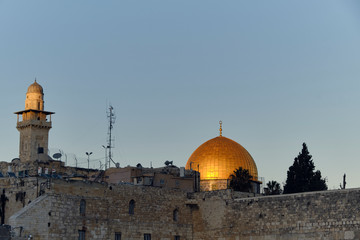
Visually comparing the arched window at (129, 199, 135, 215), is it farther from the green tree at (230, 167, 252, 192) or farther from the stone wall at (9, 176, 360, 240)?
the green tree at (230, 167, 252, 192)

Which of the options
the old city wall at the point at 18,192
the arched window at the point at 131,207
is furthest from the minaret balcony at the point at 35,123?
the arched window at the point at 131,207

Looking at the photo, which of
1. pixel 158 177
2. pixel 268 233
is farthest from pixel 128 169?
pixel 268 233

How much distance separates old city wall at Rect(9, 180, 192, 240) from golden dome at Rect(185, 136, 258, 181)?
10.6 meters

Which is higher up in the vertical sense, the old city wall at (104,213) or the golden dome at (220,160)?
the golden dome at (220,160)

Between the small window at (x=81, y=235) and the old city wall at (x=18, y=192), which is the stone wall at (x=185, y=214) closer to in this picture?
the small window at (x=81, y=235)

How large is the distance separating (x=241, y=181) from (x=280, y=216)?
1241 centimetres

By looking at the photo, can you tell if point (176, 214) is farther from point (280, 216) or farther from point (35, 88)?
point (35, 88)

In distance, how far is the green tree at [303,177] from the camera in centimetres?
4869

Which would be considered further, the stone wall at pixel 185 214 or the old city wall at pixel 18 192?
the old city wall at pixel 18 192

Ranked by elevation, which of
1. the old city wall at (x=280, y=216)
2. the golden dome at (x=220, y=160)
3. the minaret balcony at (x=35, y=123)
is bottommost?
the old city wall at (x=280, y=216)

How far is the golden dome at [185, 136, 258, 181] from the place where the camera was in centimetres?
5350

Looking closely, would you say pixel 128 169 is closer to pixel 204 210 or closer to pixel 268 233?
pixel 204 210

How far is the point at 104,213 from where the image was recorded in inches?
1545

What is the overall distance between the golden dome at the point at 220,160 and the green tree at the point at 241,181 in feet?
5.21
